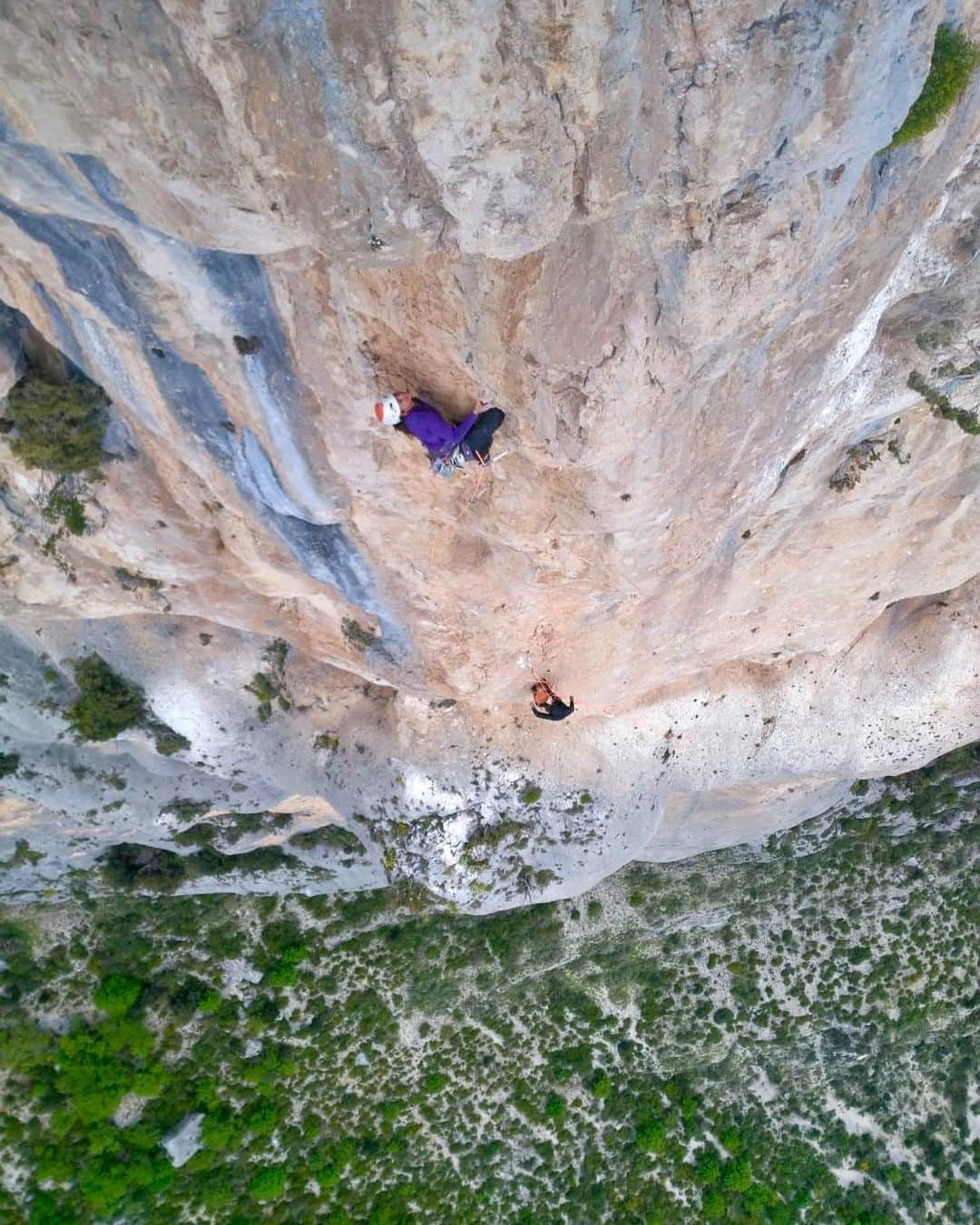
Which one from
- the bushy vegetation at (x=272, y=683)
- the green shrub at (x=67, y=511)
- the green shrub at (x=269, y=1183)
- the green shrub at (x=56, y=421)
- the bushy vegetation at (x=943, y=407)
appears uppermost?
the bushy vegetation at (x=272, y=683)

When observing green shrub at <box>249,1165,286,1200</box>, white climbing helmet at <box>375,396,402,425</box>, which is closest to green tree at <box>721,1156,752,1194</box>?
green shrub at <box>249,1165,286,1200</box>

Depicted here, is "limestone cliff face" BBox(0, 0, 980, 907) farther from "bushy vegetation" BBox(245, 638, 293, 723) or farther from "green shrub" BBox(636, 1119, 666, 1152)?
"green shrub" BBox(636, 1119, 666, 1152)

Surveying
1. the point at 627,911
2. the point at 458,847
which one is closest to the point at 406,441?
the point at 458,847

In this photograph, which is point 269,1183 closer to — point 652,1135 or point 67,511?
point 652,1135

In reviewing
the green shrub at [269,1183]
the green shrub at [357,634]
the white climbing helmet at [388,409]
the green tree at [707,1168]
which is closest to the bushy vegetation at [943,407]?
the white climbing helmet at [388,409]

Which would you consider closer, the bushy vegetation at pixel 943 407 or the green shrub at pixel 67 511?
the bushy vegetation at pixel 943 407

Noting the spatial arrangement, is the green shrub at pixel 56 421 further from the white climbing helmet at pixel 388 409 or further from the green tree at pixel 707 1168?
the green tree at pixel 707 1168

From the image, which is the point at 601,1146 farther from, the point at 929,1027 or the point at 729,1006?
the point at 929,1027
